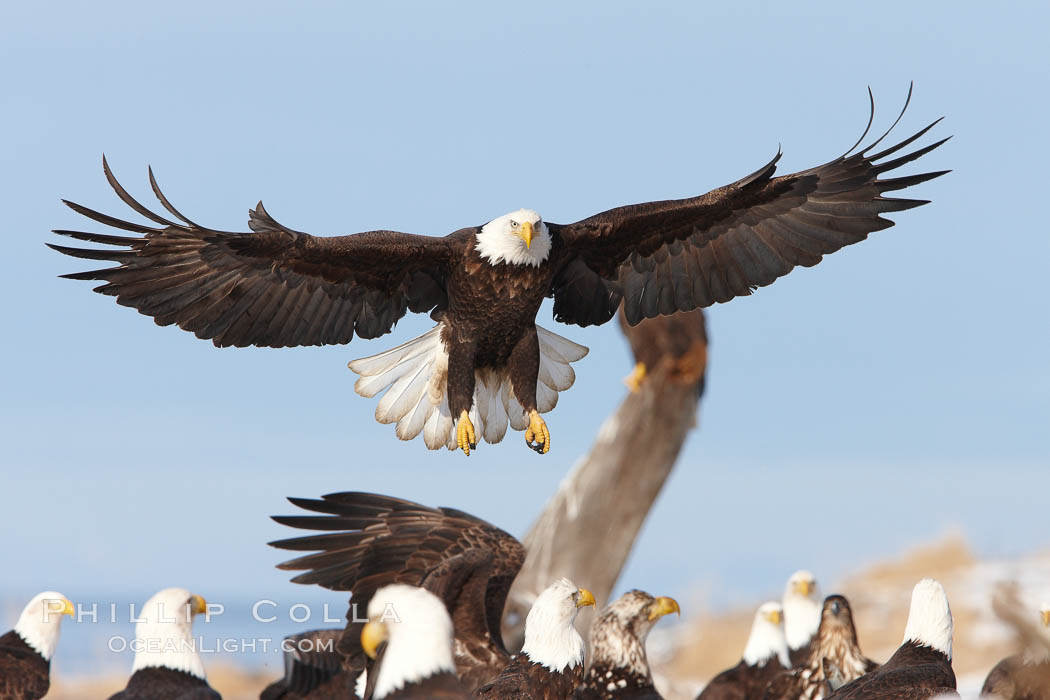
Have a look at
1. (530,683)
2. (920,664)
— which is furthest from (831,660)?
(530,683)

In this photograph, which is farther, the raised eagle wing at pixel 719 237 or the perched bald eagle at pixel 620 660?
the raised eagle wing at pixel 719 237

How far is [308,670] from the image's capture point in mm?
6320

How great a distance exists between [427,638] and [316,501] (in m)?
3.07

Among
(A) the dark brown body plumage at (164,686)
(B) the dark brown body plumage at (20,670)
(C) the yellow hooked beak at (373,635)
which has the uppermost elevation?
(B) the dark brown body plumage at (20,670)

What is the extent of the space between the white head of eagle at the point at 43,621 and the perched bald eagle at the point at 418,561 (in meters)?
0.98

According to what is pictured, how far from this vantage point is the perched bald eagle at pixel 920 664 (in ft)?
15.6

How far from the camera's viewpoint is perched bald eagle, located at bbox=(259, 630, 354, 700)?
628 cm

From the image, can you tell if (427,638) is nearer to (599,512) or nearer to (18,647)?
(18,647)

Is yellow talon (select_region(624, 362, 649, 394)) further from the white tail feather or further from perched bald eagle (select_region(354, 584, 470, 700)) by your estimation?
perched bald eagle (select_region(354, 584, 470, 700))

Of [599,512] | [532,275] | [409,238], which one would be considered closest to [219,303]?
[409,238]

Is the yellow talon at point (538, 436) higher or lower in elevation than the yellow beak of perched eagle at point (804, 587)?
higher

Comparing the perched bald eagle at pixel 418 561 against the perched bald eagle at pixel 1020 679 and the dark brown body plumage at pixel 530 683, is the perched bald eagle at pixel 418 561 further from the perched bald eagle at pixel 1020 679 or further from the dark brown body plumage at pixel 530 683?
the perched bald eagle at pixel 1020 679

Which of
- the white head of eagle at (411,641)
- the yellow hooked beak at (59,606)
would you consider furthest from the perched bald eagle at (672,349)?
the white head of eagle at (411,641)

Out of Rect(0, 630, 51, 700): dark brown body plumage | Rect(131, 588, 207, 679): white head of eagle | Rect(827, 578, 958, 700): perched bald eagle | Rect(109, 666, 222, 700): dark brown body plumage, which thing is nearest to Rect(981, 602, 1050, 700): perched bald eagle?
Rect(827, 578, 958, 700): perched bald eagle
